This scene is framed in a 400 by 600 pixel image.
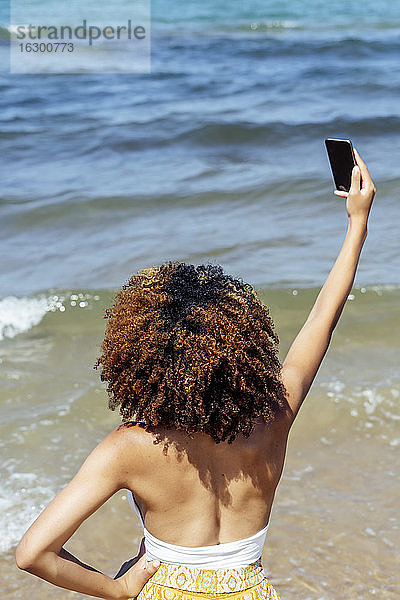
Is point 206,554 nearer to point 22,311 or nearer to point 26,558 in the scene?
point 26,558

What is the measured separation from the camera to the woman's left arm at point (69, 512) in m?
1.69

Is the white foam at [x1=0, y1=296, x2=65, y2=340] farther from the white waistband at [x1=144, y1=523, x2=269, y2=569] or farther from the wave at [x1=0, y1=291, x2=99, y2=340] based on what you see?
the white waistband at [x1=144, y1=523, x2=269, y2=569]

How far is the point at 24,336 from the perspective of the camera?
5.43 metres

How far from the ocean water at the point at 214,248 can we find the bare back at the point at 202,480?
4.26 ft

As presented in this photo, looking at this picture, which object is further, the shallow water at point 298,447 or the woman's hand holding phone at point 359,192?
the shallow water at point 298,447

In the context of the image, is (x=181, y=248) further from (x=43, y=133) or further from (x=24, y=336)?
(x=43, y=133)

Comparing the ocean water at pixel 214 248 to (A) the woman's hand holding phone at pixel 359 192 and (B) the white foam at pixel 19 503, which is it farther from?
(A) the woman's hand holding phone at pixel 359 192

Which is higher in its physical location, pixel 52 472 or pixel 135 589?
pixel 135 589

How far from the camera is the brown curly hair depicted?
1662mm

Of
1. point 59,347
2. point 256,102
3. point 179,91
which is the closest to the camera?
point 59,347

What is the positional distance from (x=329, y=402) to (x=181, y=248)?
8.93 feet

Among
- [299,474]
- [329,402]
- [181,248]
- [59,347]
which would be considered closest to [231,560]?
[299,474]

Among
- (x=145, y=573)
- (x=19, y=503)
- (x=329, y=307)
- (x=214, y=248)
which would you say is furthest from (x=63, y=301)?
(x=145, y=573)

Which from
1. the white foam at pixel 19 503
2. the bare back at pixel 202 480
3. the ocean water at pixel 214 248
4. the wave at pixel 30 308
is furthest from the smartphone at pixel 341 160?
the wave at pixel 30 308
